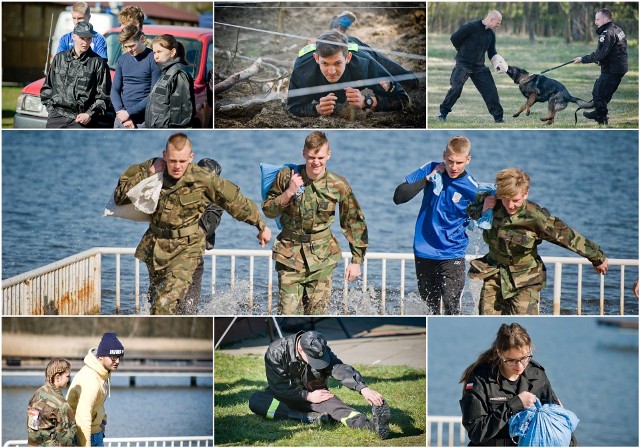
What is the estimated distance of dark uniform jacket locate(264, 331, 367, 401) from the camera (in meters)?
8.20

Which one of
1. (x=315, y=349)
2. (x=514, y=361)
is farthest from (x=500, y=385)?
(x=315, y=349)

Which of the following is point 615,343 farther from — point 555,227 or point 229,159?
point 555,227

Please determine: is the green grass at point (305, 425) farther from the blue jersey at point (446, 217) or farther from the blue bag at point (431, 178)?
the blue bag at point (431, 178)

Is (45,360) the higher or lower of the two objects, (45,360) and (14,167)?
the lower

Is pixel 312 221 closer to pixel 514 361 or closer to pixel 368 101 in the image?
pixel 368 101

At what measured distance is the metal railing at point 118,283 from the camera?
846 cm

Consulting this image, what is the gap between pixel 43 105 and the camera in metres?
8.62

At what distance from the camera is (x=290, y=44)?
855 centimetres

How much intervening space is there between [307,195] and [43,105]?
2158 mm

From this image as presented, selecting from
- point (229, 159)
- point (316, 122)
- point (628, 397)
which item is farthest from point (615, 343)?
point (316, 122)

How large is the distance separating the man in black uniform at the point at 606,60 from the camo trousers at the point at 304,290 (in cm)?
233

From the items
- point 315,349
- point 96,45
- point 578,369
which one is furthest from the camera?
point 578,369

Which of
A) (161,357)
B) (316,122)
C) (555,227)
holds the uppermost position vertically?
(316,122)

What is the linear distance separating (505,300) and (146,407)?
3944 mm
